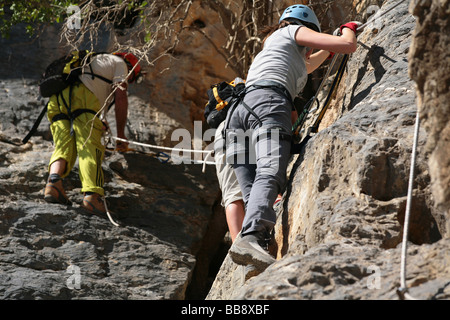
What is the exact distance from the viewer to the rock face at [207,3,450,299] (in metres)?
2.98

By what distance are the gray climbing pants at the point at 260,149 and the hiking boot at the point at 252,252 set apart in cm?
5

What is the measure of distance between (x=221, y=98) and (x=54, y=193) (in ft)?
7.45

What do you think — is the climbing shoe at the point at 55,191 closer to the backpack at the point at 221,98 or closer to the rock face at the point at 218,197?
the rock face at the point at 218,197

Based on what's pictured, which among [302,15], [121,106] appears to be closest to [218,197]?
[121,106]

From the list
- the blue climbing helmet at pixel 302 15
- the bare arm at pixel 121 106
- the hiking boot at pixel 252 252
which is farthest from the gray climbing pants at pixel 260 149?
the bare arm at pixel 121 106

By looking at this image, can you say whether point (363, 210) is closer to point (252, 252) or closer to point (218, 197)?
point (252, 252)

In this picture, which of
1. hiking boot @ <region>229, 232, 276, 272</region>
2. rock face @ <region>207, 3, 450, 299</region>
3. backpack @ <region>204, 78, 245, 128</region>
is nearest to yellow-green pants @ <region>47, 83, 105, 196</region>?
backpack @ <region>204, 78, 245, 128</region>

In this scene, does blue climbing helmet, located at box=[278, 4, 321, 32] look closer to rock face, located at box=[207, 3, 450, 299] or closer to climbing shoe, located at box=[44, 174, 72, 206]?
rock face, located at box=[207, 3, 450, 299]

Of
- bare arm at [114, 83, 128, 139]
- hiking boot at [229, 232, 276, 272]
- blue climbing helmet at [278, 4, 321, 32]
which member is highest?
bare arm at [114, 83, 128, 139]

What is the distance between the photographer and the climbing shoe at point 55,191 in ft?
21.1

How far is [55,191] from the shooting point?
6.44m
